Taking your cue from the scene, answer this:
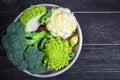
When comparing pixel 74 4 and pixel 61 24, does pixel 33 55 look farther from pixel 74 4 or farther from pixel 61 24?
pixel 74 4

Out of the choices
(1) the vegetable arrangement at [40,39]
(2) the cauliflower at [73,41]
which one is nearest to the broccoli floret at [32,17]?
(1) the vegetable arrangement at [40,39]

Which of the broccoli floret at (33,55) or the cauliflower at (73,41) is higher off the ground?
the cauliflower at (73,41)

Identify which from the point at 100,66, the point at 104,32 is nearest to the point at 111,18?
the point at 104,32

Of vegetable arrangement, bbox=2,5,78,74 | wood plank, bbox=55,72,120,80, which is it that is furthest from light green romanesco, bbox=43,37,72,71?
wood plank, bbox=55,72,120,80

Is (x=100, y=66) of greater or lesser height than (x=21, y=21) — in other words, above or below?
below

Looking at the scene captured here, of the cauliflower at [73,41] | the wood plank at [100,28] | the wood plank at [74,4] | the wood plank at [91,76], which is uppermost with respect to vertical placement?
the wood plank at [74,4]

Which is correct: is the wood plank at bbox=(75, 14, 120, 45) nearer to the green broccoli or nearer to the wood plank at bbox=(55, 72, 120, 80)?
the wood plank at bbox=(55, 72, 120, 80)

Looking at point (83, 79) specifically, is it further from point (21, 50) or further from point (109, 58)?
point (21, 50)

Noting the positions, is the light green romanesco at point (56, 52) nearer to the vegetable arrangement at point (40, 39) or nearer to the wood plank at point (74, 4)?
the vegetable arrangement at point (40, 39)
